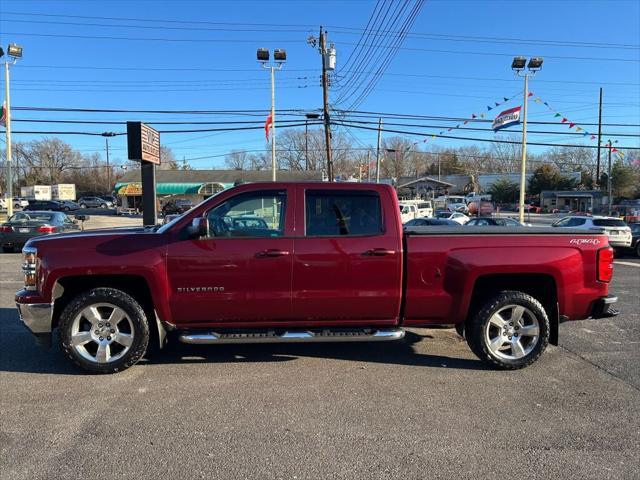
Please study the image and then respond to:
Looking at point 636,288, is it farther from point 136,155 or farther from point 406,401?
point 136,155

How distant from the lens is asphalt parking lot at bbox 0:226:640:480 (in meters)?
3.08

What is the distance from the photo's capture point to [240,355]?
5262mm

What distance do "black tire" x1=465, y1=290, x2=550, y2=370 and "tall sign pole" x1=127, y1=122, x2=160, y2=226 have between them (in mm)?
9466

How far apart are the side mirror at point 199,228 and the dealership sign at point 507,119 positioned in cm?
2584

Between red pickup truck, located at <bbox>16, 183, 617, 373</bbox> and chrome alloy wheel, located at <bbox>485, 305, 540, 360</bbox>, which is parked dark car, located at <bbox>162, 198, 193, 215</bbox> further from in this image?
chrome alloy wheel, located at <bbox>485, 305, 540, 360</bbox>

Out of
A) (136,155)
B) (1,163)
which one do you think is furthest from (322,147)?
(1,163)

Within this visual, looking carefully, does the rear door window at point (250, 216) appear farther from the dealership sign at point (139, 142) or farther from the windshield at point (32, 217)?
the windshield at point (32, 217)

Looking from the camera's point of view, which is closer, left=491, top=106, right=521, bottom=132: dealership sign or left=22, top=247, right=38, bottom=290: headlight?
left=22, top=247, right=38, bottom=290: headlight

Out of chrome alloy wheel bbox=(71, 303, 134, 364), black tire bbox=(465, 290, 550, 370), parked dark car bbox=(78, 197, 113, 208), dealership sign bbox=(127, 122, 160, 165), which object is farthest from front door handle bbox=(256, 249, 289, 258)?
parked dark car bbox=(78, 197, 113, 208)

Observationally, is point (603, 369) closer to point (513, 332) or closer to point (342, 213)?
point (513, 332)

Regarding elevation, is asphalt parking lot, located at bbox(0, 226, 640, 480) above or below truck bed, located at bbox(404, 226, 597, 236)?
below

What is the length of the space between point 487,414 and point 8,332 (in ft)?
19.0

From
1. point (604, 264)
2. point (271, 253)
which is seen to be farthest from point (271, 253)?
point (604, 264)

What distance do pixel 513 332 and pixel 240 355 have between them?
9.44ft
